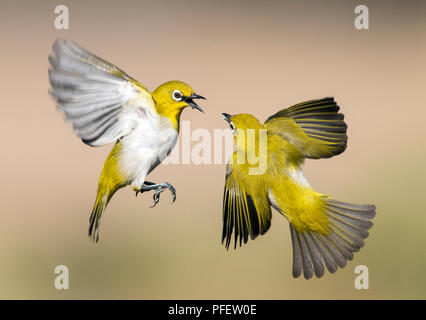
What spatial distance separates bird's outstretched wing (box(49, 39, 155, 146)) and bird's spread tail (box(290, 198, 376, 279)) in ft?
2.31

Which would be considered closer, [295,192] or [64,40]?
[64,40]

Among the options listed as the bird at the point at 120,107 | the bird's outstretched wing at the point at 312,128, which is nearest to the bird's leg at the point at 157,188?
the bird at the point at 120,107

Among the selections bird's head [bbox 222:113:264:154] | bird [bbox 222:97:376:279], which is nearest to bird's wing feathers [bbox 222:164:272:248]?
bird [bbox 222:97:376:279]

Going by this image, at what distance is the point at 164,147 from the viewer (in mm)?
1484

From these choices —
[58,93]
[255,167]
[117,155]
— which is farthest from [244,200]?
[58,93]

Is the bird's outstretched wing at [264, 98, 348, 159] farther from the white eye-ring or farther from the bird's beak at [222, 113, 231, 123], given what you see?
Answer: the white eye-ring

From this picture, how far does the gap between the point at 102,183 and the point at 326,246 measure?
0.80m

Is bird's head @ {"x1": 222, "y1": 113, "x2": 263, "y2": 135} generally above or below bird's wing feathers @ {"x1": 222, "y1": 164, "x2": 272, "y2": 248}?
above

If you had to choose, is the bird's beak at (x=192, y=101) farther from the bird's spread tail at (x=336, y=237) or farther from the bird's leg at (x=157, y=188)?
the bird's spread tail at (x=336, y=237)

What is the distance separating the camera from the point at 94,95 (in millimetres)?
1477

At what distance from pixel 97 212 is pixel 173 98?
1.54ft

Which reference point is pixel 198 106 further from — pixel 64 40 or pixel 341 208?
pixel 341 208

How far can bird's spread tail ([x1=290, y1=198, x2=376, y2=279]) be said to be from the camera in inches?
65.4

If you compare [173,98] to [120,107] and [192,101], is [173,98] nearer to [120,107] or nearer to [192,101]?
[192,101]
